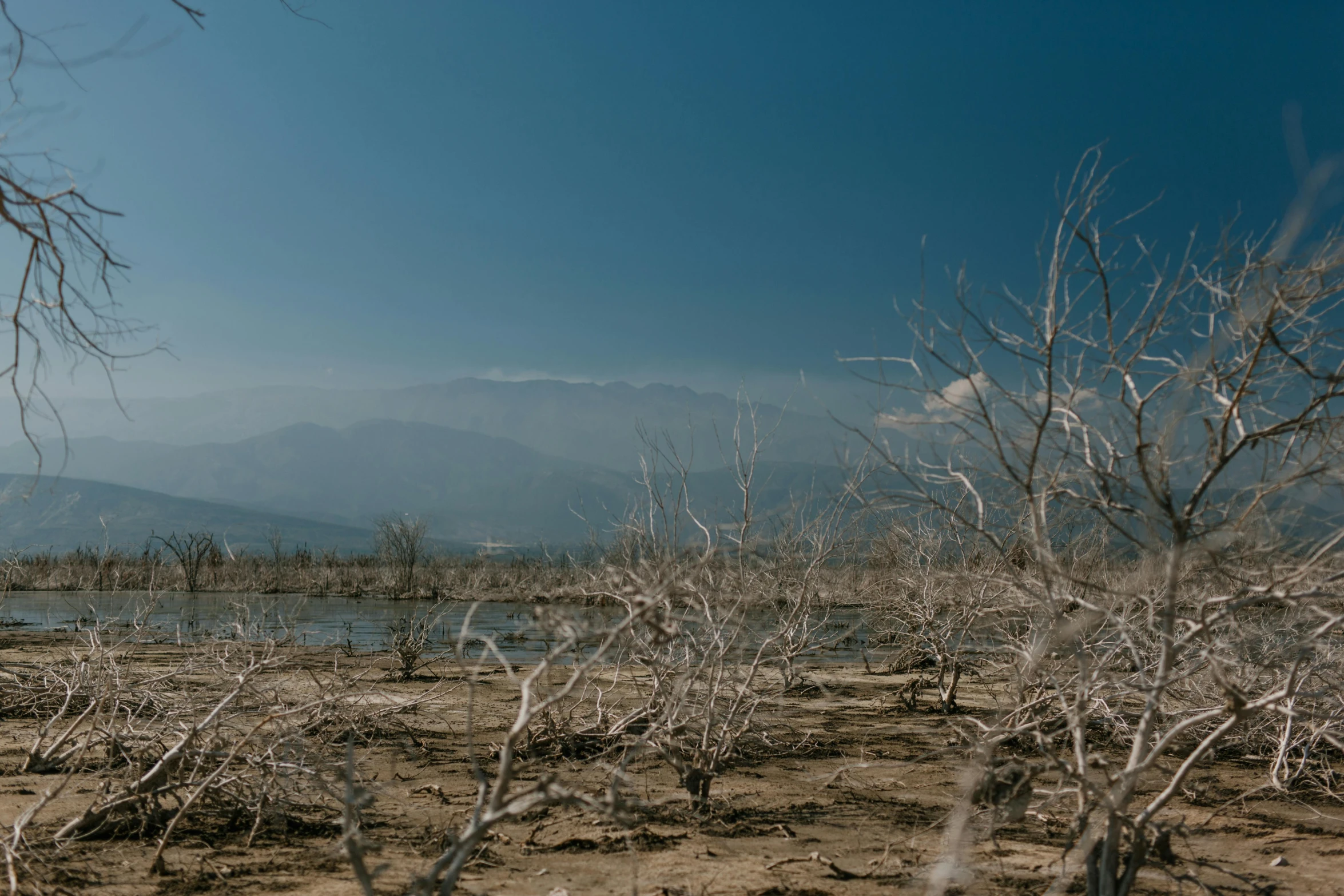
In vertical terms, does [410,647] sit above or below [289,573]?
above

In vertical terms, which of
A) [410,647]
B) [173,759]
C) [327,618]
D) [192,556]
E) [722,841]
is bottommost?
[327,618]

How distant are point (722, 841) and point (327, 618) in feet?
73.3

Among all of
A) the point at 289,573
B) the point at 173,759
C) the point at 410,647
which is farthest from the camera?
the point at 289,573

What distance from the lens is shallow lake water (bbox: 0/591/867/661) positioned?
16000mm

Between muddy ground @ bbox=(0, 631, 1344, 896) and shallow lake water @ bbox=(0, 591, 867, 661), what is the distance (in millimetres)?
4584

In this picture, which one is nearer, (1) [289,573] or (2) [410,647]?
(2) [410,647]

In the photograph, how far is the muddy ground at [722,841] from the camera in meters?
4.39

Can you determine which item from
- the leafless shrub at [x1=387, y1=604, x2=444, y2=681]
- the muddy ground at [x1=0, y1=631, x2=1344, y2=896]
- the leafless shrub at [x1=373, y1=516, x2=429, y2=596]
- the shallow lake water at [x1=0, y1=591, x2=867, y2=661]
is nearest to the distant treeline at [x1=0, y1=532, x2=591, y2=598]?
the leafless shrub at [x1=373, y1=516, x2=429, y2=596]

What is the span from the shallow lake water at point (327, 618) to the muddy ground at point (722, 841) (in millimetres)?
4584

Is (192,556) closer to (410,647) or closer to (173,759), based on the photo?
(410,647)

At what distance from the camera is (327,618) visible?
24922 millimetres

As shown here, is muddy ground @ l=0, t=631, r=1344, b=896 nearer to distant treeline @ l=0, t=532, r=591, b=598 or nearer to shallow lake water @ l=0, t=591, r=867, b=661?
shallow lake water @ l=0, t=591, r=867, b=661

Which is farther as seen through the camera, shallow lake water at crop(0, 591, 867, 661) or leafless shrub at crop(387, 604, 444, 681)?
shallow lake water at crop(0, 591, 867, 661)

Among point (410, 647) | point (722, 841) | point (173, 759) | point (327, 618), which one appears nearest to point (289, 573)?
point (327, 618)
